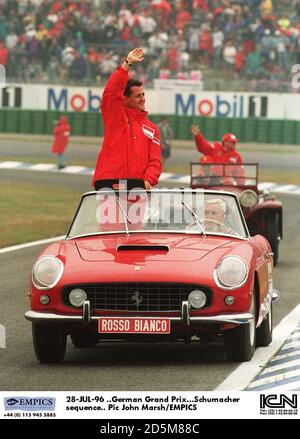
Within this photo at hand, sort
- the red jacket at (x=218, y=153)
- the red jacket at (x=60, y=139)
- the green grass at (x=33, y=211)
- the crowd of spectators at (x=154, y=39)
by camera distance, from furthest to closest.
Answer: the crowd of spectators at (x=154, y=39) < the red jacket at (x=60, y=139) < the green grass at (x=33, y=211) < the red jacket at (x=218, y=153)

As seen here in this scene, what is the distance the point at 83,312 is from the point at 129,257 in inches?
19.9

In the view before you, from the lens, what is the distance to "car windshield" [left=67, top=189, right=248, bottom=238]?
8.60 metres

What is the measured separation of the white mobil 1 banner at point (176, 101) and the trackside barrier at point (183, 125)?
23 centimetres

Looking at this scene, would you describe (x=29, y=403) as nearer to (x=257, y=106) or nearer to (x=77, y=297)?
(x=77, y=297)

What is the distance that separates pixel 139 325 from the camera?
751 cm

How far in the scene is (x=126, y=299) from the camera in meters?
7.62

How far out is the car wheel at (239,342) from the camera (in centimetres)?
766

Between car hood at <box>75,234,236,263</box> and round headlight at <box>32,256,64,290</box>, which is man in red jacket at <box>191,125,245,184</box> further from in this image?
round headlight at <box>32,256,64,290</box>

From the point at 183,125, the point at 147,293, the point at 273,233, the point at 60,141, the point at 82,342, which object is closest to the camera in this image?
the point at 147,293

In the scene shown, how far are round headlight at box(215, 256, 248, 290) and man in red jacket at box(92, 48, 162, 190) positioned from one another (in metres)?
1.41

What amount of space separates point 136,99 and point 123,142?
334mm

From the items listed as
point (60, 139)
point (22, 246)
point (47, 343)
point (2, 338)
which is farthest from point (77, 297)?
point (60, 139)

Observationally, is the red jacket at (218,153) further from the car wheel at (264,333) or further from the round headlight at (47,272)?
the round headlight at (47,272)

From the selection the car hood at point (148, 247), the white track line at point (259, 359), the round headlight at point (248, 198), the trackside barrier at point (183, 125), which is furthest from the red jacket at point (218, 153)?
the trackside barrier at point (183, 125)
